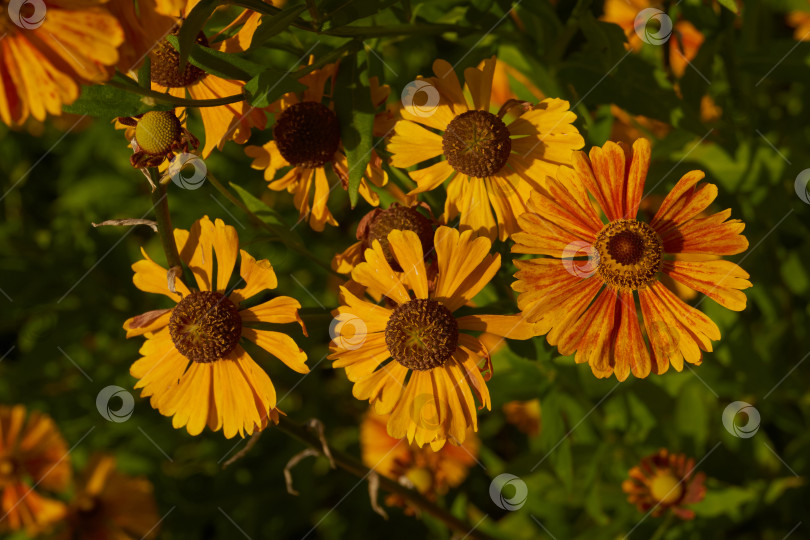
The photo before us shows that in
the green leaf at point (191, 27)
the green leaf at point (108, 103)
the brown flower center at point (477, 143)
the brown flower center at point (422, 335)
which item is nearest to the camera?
the green leaf at point (191, 27)

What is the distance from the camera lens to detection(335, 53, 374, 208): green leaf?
1.54m

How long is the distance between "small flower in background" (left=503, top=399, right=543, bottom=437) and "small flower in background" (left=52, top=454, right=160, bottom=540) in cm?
146

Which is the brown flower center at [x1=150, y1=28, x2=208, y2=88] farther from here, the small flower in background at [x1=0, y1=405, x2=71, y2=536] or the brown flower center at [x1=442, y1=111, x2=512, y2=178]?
the small flower in background at [x1=0, y1=405, x2=71, y2=536]

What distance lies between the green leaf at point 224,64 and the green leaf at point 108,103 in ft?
0.39

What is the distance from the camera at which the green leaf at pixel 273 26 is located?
127 cm

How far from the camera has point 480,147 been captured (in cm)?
158

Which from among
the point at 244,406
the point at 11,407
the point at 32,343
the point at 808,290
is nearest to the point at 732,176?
the point at 808,290

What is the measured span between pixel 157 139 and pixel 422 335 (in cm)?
63

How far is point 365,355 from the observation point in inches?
59.5

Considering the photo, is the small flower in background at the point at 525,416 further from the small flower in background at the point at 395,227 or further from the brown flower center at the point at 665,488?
the small flower in background at the point at 395,227

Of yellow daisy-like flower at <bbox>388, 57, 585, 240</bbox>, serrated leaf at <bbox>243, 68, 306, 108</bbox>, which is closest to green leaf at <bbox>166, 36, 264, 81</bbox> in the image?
serrated leaf at <bbox>243, 68, 306, 108</bbox>

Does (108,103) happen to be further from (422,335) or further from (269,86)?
(422,335)

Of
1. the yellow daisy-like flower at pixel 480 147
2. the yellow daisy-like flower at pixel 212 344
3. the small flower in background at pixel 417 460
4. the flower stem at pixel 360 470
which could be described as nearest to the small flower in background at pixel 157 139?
the yellow daisy-like flower at pixel 212 344

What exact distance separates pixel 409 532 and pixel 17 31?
8.64 ft
